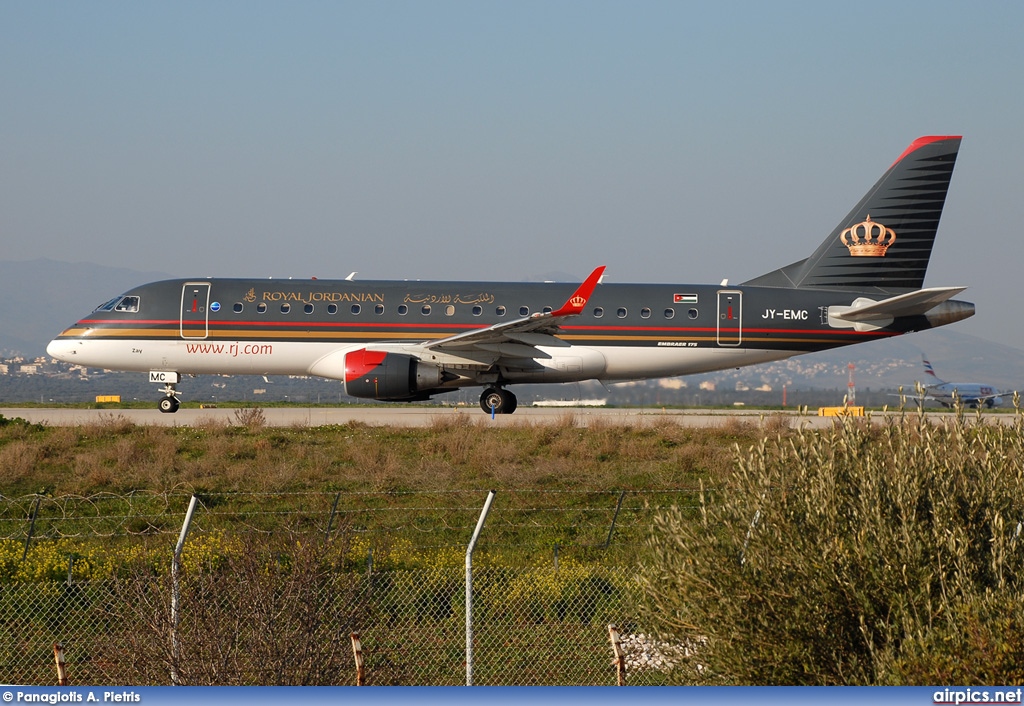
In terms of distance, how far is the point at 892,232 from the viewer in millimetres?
31797

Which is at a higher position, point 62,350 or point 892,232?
point 892,232

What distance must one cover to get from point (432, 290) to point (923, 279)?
14662 millimetres

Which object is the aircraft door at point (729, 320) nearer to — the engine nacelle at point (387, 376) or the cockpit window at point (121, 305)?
the engine nacelle at point (387, 376)

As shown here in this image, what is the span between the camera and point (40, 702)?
5.79 metres

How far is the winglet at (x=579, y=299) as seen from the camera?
2752cm

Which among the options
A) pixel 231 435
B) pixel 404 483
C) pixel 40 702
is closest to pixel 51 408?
pixel 231 435

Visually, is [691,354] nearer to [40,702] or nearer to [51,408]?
[51,408]

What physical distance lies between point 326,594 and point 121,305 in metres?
22.9

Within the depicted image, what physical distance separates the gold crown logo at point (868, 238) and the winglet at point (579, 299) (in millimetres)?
8843

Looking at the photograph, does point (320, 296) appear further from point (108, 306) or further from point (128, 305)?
point (108, 306)

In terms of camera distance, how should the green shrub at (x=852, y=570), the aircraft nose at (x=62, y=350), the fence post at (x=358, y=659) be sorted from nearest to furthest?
the green shrub at (x=852, y=570)
the fence post at (x=358, y=659)
the aircraft nose at (x=62, y=350)

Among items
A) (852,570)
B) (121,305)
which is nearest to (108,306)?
(121,305)

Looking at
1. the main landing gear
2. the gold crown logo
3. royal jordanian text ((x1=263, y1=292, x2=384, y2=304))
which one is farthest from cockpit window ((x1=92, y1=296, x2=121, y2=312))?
the gold crown logo

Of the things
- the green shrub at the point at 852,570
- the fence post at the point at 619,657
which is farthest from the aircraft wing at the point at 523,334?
the green shrub at the point at 852,570
